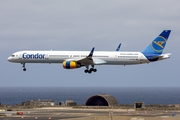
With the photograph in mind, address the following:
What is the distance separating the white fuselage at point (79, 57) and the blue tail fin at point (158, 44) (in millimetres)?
2845

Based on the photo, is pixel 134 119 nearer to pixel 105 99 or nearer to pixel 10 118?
pixel 10 118

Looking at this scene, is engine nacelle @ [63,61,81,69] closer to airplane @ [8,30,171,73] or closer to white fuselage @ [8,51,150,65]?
airplane @ [8,30,171,73]

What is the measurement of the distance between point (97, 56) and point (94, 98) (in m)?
27.0

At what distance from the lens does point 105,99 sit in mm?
128875

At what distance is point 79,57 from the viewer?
108 m

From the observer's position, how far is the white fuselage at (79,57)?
345ft

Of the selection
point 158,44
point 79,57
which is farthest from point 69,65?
point 158,44

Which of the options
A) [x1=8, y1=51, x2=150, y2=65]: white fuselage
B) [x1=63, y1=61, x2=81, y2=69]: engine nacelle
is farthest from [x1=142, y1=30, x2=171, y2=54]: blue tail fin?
[x1=63, y1=61, x2=81, y2=69]: engine nacelle

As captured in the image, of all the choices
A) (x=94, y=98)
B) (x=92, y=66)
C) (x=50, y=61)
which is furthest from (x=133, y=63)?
(x=94, y=98)


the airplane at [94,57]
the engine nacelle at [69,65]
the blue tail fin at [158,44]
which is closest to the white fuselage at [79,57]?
the airplane at [94,57]

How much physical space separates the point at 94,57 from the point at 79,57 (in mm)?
3497

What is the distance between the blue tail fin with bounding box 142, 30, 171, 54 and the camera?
4218 inches

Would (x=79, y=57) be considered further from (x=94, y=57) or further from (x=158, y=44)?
(x=158, y=44)

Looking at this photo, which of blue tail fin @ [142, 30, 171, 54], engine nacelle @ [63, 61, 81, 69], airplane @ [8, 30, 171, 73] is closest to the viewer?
engine nacelle @ [63, 61, 81, 69]
